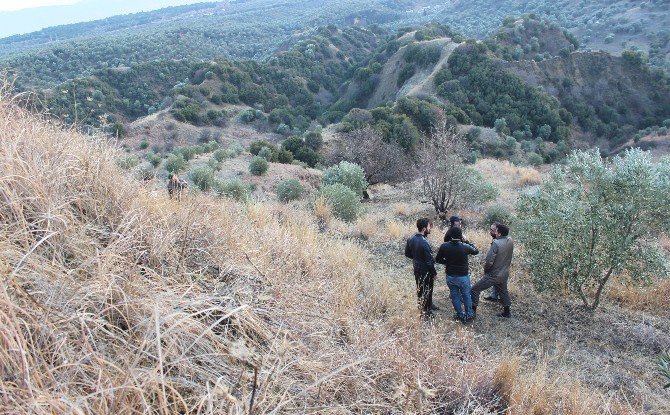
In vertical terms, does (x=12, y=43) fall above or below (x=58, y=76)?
above

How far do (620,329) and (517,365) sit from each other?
276 cm

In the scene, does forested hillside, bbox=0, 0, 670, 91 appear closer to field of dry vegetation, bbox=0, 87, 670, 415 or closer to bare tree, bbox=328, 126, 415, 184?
bare tree, bbox=328, 126, 415, 184

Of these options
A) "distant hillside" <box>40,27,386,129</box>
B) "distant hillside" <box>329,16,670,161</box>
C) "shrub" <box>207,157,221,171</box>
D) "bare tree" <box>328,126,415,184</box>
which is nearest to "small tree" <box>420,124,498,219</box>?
"bare tree" <box>328,126,415,184</box>

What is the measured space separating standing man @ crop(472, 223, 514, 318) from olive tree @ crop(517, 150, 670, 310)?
666 millimetres

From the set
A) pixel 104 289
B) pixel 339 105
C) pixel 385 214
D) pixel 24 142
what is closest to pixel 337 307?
pixel 104 289

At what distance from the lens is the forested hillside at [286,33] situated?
164 ft

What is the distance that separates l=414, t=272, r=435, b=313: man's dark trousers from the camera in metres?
5.94

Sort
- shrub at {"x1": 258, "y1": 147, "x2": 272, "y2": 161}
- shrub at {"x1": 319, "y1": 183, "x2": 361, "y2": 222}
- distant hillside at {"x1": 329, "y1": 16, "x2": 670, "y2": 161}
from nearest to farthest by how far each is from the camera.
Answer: shrub at {"x1": 319, "y1": 183, "x2": 361, "y2": 222} < shrub at {"x1": 258, "y1": 147, "x2": 272, "y2": 161} < distant hillside at {"x1": 329, "y1": 16, "x2": 670, "y2": 161}

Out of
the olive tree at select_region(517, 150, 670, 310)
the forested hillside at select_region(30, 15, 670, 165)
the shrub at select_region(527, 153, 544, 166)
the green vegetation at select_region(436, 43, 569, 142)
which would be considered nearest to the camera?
the olive tree at select_region(517, 150, 670, 310)

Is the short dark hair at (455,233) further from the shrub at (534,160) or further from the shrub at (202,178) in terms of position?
the shrub at (534,160)

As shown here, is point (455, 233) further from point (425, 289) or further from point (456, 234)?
point (425, 289)

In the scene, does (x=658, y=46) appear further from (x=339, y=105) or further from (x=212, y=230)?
(x=212, y=230)

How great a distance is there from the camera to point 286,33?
86750 mm

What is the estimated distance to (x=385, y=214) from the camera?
43.0ft
